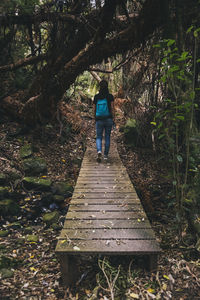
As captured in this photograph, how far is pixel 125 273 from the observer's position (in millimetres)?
2283

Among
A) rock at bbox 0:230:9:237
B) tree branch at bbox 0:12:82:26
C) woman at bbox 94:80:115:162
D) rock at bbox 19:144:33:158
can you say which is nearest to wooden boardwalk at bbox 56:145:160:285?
rock at bbox 0:230:9:237

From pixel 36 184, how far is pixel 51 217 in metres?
1.13

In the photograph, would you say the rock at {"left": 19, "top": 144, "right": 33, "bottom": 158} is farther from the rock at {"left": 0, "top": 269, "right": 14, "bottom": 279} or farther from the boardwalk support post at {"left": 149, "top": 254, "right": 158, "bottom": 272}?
the boardwalk support post at {"left": 149, "top": 254, "right": 158, "bottom": 272}

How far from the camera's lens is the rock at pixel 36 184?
4641 mm

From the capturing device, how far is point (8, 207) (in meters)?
3.80

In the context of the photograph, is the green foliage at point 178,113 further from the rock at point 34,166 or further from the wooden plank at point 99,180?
the rock at point 34,166

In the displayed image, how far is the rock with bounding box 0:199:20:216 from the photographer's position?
12.3 feet

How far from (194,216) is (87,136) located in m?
6.52

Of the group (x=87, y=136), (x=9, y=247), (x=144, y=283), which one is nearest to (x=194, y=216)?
(x=144, y=283)

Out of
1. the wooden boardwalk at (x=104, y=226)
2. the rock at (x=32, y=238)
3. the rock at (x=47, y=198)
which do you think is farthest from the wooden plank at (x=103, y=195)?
the rock at (x=47, y=198)

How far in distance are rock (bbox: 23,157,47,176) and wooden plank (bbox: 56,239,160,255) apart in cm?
310

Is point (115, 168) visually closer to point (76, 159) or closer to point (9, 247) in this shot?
point (76, 159)

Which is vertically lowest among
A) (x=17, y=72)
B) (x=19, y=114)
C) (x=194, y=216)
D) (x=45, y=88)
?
(x=194, y=216)

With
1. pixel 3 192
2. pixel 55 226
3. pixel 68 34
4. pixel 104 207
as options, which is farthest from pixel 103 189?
pixel 68 34
